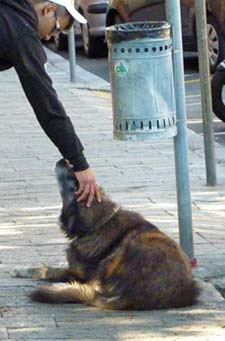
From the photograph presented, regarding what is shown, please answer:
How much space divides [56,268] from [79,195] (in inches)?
25.8

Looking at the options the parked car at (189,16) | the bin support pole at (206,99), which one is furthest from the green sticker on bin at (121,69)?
the parked car at (189,16)

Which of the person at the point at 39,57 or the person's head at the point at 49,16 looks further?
the person's head at the point at 49,16

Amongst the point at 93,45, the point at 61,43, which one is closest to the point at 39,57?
the point at 93,45

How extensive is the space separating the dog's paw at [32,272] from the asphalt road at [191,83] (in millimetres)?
5227

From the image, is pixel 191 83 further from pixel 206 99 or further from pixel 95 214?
pixel 95 214

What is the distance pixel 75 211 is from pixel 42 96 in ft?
2.30

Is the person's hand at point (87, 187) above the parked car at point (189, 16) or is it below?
above

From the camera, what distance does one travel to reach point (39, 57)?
17.1ft

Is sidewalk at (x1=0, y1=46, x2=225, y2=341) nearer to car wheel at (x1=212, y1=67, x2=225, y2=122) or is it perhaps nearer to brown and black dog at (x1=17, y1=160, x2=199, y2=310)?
brown and black dog at (x1=17, y1=160, x2=199, y2=310)

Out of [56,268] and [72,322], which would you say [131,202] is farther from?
[72,322]

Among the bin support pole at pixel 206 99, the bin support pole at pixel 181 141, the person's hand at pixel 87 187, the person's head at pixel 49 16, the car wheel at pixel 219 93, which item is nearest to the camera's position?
the person's head at pixel 49 16

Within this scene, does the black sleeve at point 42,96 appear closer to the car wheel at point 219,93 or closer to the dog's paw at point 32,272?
the dog's paw at point 32,272

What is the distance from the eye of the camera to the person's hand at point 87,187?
5477mm

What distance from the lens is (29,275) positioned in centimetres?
626
